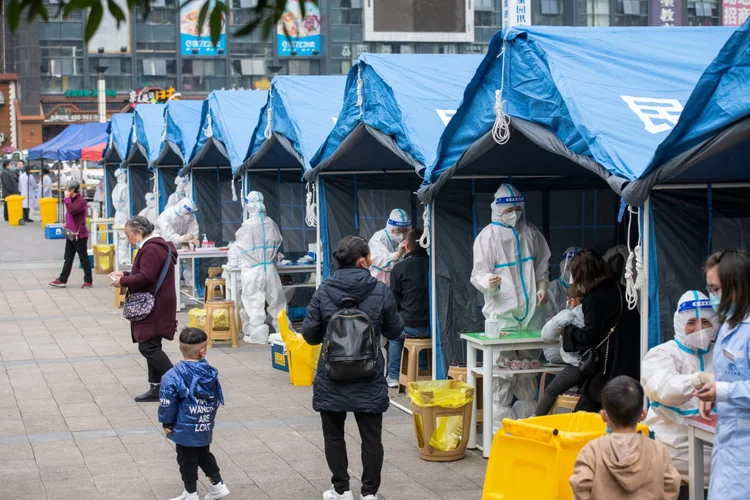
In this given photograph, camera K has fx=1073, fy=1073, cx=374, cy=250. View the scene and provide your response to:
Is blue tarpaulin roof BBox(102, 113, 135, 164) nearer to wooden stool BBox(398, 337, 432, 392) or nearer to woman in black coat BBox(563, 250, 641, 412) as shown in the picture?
wooden stool BBox(398, 337, 432, 392)

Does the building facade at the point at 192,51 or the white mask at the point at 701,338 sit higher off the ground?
the building facade at the point at 192,51

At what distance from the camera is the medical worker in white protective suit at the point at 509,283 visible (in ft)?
25.3

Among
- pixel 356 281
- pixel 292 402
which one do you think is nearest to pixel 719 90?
pixel 356 281

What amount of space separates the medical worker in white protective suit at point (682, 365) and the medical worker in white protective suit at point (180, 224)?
10.5m

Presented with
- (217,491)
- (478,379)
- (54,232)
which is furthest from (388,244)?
(54,232)

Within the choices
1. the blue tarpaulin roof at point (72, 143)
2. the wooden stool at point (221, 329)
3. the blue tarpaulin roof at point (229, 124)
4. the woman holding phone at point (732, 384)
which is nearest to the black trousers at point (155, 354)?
the wooden stool at point (221, 329)

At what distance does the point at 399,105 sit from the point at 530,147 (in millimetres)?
1505

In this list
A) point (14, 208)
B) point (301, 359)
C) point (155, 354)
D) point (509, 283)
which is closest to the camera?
point (509, 283)

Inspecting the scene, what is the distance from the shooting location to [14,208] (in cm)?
3419

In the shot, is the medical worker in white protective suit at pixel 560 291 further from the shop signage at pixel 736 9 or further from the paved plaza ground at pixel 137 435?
the shop signage at pixel 736 9

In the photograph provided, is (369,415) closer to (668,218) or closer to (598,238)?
(668,218)

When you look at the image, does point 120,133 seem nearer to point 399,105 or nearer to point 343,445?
point 399,105

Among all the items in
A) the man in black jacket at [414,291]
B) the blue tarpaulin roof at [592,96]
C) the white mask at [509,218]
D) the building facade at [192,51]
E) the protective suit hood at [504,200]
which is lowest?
the man in black jacket at [414,291]

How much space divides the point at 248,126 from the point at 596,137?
349 inches
